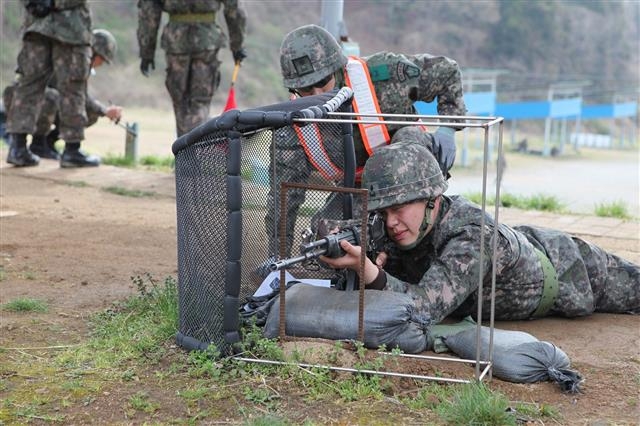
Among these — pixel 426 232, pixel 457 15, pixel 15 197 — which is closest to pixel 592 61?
pixel 457 15

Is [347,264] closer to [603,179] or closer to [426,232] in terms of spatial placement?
[426,232]

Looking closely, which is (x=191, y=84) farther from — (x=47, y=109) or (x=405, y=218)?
(x=405, y=218)

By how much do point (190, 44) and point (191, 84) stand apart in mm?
459

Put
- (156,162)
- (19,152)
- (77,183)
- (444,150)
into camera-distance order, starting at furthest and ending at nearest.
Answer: (156,162)
(19,152)
(77,183)
(444,150)

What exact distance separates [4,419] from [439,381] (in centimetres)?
152

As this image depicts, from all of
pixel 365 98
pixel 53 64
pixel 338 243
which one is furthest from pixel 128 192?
pixel 338 243

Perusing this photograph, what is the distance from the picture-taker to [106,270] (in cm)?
592

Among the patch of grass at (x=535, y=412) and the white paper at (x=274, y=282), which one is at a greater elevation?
the white paper at (x=274, y=282)

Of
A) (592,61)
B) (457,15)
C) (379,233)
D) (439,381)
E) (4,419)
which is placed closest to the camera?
(4,419)

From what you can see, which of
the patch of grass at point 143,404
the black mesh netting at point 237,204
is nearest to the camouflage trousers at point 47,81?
the black mesh netting at point 237,204

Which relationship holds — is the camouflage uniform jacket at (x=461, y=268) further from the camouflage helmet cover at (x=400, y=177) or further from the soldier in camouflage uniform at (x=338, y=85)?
the soldier in camouflage uniform at (x=338, y=85)

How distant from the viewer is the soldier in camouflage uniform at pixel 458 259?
4031 millimetres

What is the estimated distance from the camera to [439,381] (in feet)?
12.1

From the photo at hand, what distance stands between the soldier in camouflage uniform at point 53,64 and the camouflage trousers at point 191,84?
856mm
